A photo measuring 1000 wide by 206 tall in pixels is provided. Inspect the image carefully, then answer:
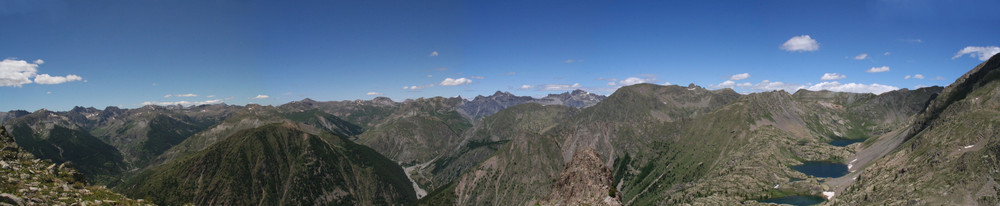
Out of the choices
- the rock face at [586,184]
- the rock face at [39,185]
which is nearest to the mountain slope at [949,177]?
the rock face at [586,184]

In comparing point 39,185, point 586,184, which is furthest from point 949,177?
point 39,185

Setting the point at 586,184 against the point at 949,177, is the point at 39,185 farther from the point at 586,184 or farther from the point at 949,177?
the point at 949,177

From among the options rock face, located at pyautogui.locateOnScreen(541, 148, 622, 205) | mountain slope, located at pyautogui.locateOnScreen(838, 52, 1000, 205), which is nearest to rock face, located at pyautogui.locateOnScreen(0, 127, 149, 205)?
rock face, located at pyautogui.locateOnScreen(541, 148, 622, 205)

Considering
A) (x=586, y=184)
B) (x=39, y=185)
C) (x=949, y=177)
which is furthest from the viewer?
(x=949, y=177)

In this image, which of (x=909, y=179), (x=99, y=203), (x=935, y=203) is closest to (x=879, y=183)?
(x=909, y=179)

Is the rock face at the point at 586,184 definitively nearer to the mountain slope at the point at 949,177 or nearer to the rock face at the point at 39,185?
the rock face at the point at 39,185

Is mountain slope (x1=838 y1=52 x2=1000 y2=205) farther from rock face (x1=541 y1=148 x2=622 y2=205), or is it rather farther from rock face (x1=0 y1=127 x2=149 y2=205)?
rock face (x1=0 y1=127 x2=149 y2=205)

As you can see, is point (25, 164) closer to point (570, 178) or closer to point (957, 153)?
point (570, 178)
